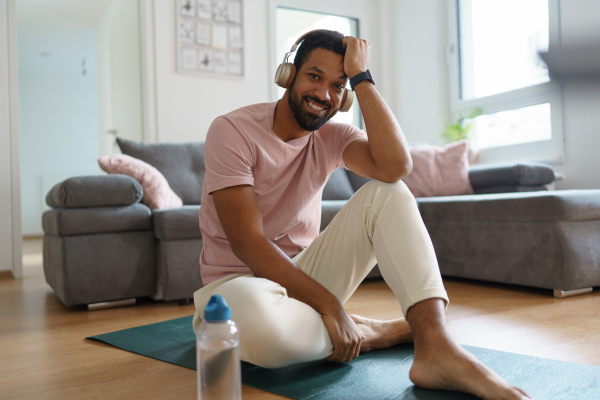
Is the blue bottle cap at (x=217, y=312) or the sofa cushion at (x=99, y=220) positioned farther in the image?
the sofa cushion at (x=99, y=220)

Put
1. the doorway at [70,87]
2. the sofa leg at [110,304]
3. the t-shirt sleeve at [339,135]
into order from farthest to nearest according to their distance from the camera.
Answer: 1. the doorway at [70,87]
2. the sofa leg at [110,304]
3. the t-shirt sleeve at [339,135]

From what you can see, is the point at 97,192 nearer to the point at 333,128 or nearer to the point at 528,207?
the point at 333,128

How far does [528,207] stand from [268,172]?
4.91ft

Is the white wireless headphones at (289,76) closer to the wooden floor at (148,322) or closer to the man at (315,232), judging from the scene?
the man at (315,232)

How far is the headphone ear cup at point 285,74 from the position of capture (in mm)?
1483

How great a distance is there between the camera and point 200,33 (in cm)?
410

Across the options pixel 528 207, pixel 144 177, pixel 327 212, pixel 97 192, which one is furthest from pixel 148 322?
pixel 528 207

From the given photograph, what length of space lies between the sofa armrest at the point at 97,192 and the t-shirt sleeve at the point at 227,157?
1191 mm

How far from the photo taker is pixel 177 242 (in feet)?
8.24

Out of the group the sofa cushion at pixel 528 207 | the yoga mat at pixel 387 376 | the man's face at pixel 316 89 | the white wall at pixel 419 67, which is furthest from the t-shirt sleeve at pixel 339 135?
the white wall at pixel 419 67

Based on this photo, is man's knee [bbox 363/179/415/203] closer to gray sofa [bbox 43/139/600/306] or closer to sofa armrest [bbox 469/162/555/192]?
gray sofa [bbox 43/139/600/306]

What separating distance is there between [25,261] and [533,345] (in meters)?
4.44

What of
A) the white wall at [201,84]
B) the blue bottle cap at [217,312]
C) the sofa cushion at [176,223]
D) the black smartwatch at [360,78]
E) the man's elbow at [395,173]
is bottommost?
the blue bottle cap at [217,312]

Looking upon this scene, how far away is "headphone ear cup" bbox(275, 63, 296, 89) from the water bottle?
0.75 metres
